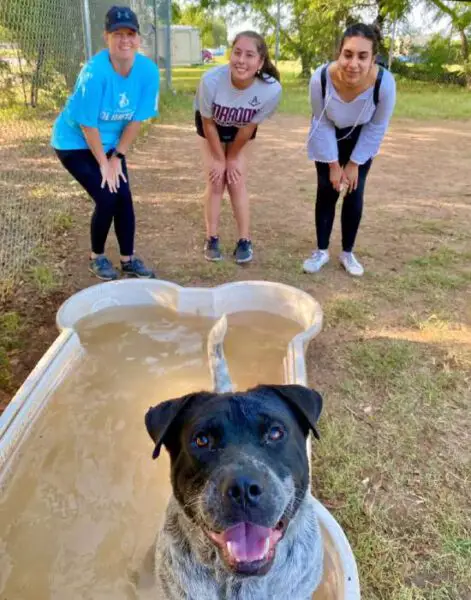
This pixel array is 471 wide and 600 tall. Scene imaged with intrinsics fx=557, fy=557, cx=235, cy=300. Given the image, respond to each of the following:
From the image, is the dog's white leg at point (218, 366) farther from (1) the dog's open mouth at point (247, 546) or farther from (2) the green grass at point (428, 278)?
(2) the green grass at point (428, 278)

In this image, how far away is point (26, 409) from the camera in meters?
3.33

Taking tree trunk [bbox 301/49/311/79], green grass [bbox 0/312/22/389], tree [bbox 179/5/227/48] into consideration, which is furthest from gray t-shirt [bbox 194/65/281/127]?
tree [bbox 179/5/227/48]

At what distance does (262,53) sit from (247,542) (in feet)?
13.5

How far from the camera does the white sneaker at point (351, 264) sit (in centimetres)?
559

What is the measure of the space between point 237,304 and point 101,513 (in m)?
2.18

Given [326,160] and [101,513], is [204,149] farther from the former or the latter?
[101,513]

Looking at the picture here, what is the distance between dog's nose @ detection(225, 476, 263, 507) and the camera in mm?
1860

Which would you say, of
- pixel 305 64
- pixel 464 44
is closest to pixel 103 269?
pixel 305 64

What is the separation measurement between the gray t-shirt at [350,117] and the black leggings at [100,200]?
5.86 feet

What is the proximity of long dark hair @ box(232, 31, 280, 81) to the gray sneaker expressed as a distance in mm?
2244

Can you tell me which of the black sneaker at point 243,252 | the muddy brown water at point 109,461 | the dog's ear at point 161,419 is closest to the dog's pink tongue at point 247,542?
the dog's ear at point 161,419

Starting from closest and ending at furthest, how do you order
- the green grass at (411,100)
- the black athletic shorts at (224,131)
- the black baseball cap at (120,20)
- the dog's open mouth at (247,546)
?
the dog's open mouth at (247,546) < the black baseball cap at (120,20) < the black athletic shorts at (224,131) < the green grass at (411,100)

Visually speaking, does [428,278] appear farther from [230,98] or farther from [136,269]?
[136,269]

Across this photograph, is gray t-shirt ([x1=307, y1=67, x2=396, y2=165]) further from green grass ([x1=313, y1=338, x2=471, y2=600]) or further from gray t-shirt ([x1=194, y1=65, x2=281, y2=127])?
green grass ([x1=313, y1=338, x2=471, y2=600])
